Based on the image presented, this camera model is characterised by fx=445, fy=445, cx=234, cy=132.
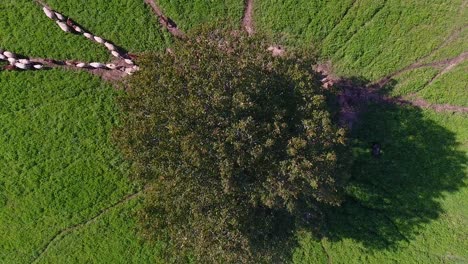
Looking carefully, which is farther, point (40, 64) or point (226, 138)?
point (40, 64)

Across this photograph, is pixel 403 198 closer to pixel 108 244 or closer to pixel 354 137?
pixel 354 137

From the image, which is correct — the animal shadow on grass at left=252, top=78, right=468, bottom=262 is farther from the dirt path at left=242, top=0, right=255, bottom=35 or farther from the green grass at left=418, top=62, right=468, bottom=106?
the dirt path at left=242, top=0, right=255, bottom=35

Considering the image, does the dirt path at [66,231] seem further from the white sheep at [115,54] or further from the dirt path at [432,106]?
the dirt path at [432,106]

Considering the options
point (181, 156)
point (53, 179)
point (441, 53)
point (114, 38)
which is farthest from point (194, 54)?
point (441, 53)

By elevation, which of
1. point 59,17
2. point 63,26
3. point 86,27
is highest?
point 86,27

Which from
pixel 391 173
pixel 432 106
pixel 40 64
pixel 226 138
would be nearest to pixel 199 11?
pixel 40 64

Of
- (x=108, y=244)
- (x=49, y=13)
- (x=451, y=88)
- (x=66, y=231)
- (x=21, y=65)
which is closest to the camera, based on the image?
(x=451, y=88)
